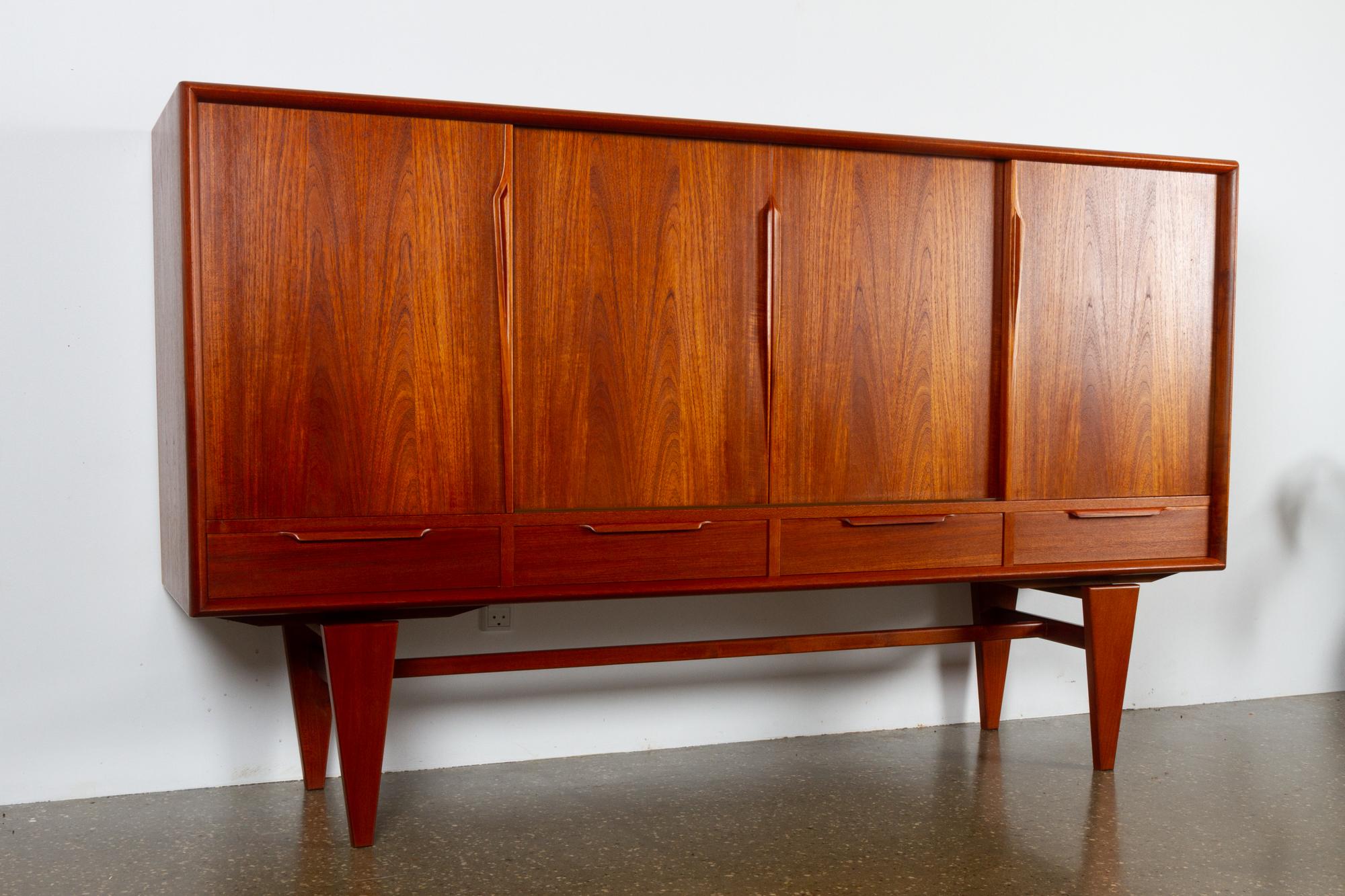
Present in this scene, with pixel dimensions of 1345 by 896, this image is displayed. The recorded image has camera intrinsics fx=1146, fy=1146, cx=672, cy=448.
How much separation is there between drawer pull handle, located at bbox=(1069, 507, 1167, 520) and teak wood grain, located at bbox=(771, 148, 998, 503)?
0.79ft

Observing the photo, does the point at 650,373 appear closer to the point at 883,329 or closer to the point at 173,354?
the point at 883,329

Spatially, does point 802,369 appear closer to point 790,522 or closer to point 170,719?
point 790,522

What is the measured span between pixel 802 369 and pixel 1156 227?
98 cm

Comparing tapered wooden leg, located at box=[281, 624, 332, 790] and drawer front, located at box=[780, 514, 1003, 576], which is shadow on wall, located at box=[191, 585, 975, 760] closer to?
tapered wooden leg, located at box=[281, 624, 332, 790]

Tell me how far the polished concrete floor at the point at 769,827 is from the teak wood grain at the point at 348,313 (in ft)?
2.32

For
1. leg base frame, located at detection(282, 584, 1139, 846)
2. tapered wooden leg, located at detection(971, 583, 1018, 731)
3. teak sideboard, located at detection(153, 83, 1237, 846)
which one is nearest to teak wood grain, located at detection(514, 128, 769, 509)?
teak sideboard, located at detection(153, 83, 1237, 846)

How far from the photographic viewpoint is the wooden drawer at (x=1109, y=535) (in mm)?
2719

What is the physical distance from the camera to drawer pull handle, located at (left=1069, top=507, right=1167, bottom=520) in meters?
2.74

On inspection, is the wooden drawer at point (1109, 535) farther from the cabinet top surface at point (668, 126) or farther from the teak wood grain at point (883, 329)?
the cabinet top surface at point (668, 126)

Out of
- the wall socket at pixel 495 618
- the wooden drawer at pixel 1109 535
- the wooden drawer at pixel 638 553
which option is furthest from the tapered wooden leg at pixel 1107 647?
the wall socket at pixel 495 618

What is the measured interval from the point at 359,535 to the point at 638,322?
2.36 feet

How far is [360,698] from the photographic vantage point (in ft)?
7.54

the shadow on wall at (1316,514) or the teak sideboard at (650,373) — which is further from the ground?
the teak sideboard at (650,373)

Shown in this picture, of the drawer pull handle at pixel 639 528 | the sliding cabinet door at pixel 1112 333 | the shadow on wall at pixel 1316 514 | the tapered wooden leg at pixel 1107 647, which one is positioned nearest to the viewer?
the drawer pull handle at pixel 639 528
